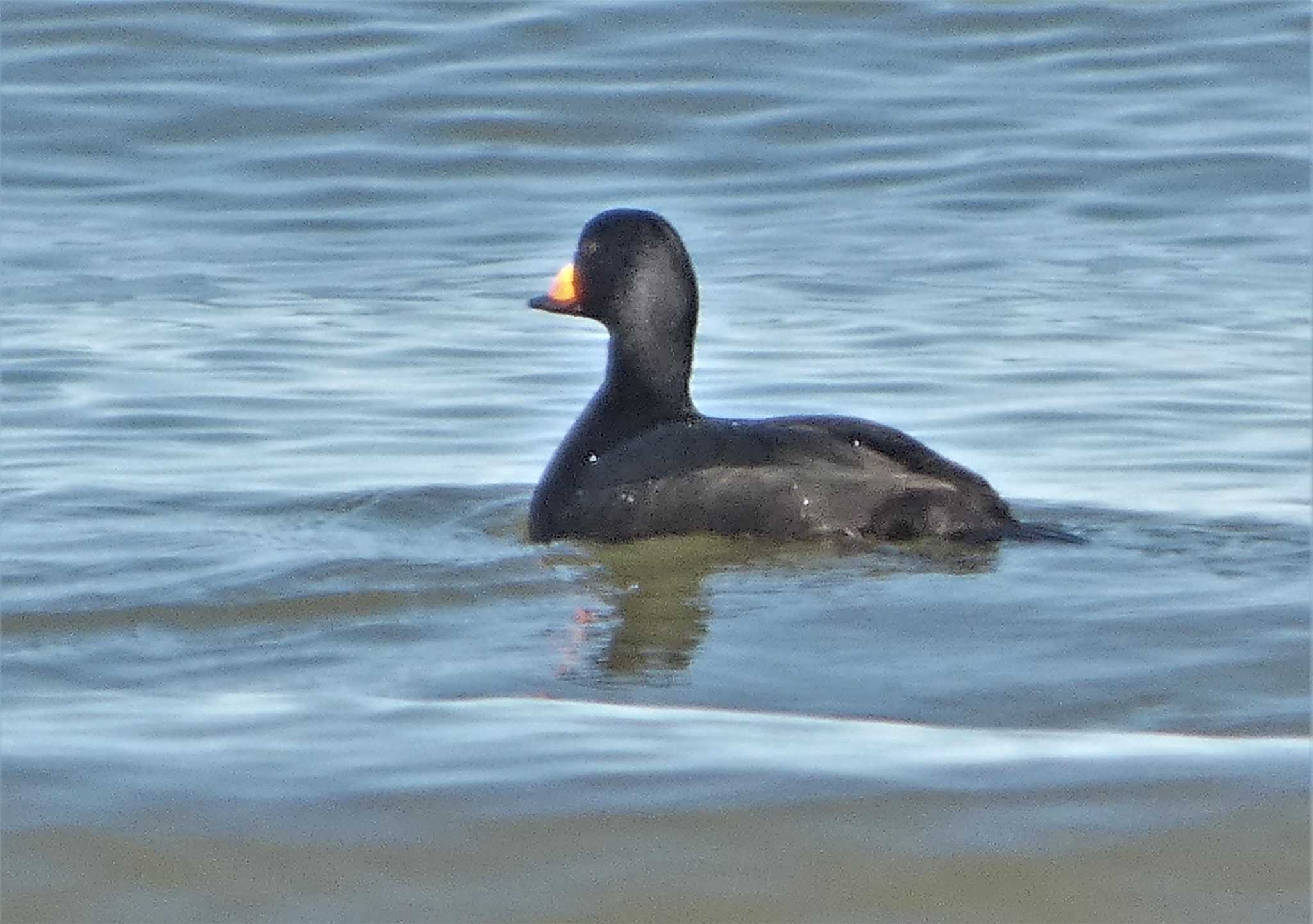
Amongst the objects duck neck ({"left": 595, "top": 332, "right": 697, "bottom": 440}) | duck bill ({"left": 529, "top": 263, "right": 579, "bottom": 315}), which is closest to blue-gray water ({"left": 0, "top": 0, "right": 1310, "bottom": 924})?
duck neck ({"left": 595, "top": 332, "right": 697, "bottom": 440})

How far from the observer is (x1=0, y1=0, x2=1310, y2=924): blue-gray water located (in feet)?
14.1

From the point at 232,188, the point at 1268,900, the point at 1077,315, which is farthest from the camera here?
the point at 232,188

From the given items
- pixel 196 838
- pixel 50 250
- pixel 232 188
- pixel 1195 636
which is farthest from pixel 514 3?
pixel 196 838

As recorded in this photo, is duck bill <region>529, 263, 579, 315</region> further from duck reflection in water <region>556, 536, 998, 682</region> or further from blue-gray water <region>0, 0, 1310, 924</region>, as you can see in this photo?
duck reflection in water <region>556, 536, 998, 682</region>

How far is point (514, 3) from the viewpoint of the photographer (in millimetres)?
18250

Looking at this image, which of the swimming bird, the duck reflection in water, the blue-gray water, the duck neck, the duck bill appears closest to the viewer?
the blue-gray water

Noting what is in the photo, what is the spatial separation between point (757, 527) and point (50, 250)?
6693 mm

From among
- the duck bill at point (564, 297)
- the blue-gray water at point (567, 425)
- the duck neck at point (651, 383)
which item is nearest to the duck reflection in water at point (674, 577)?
the blue-gray water at point (567, 425)

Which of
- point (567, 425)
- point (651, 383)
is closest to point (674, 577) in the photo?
point (651, 383)

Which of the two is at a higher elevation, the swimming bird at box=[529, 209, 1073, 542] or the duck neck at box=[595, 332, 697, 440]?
the duck neck at box=[595, 332, 697, 440]

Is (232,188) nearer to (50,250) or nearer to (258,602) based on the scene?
(50,250)

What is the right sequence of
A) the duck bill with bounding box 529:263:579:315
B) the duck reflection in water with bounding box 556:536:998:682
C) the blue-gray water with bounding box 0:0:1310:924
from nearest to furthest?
the blue-gray water with bounding box 0:0:1310:924 → the duck reflection in water with bounding box 556:536:998:682 → the duck bill with bounding box 529:263:579:315

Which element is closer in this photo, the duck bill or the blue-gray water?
the blue-gray water

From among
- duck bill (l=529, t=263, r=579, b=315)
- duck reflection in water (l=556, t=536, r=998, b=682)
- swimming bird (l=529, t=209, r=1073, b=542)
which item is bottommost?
duck reflection in water (l=556, t=536, r=998, b=682)
